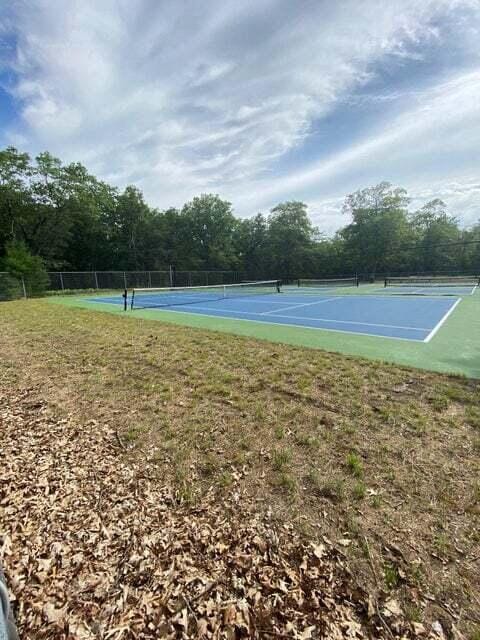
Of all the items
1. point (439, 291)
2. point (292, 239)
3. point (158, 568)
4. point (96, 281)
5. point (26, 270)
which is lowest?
point (158, 568)

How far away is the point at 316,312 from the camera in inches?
440

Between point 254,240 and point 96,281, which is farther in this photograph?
point 254,240

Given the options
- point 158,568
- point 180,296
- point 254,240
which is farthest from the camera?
point 254,240

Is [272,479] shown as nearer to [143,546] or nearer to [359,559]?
[359,559]

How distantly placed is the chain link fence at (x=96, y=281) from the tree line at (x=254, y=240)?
5946mm

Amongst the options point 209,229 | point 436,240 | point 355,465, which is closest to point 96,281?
point 209,229

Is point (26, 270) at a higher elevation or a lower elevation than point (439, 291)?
higher

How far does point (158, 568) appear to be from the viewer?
169 centimetres

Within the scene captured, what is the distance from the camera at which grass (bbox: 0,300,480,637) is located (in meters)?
1.89

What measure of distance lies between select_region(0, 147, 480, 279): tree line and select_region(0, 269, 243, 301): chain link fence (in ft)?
19.5

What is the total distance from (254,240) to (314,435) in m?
49.0

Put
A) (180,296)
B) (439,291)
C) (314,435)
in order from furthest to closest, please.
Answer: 1. (180,296)
2. (439,291)
3. (314,435)

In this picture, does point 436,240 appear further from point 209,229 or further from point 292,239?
point 209,229

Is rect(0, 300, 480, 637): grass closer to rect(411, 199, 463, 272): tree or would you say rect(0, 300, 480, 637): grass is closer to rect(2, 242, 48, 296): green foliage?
rect(2, 242, 48, 296): green foliage
